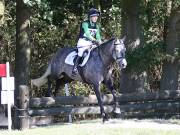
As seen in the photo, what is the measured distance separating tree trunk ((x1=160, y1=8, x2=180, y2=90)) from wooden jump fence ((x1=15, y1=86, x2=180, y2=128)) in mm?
1486

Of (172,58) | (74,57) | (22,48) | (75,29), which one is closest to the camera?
(74,57)

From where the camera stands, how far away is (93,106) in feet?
51.6

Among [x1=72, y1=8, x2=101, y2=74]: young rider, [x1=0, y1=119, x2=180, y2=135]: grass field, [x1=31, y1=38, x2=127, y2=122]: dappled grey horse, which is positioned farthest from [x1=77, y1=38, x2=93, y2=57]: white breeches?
[x1=0, y1=119, x2=180, y2=135]: grass field

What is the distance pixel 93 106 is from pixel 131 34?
3.14 m

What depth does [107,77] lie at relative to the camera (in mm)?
14484

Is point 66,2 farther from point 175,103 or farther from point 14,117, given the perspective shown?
point 14,117

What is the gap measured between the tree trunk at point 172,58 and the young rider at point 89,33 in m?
Answer: 4.12

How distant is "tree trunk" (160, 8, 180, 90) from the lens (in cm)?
1777

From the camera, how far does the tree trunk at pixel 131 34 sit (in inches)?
691

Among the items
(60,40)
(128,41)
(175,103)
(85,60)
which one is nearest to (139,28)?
(128,41)

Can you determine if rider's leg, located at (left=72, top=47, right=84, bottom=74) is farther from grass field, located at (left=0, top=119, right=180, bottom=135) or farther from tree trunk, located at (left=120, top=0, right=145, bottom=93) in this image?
tree trunk, located at (left=120, top=0, right=145, bottom=93)

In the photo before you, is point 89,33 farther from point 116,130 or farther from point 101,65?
point 116,130

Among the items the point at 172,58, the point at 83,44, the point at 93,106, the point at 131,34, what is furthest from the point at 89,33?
the point at 172,58

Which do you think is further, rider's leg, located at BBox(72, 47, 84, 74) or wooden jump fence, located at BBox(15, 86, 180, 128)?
wooden jump fence, located at BBox(15, 86, 180, 128)
